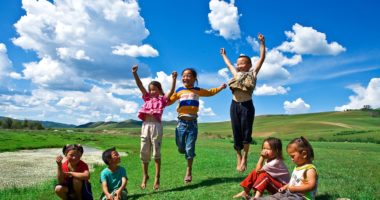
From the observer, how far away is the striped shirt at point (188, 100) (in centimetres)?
958

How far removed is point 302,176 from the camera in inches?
236

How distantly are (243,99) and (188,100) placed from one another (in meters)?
1.47

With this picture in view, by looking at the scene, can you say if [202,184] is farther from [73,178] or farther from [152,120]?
[73,178]

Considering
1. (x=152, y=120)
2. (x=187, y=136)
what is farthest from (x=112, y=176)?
(x=187, y=136)

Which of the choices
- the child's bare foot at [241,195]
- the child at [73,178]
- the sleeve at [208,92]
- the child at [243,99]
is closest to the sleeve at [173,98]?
the sleeve at [208,92]

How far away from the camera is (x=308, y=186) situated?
19.3 feet

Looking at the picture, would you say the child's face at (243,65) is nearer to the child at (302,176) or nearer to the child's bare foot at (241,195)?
the child's bare foot at (241,195)

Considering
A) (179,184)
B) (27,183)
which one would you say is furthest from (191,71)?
(27,183)

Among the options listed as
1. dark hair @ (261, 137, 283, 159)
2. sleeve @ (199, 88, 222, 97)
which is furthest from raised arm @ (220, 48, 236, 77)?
dark hair @ (261, 137, 283, 159)

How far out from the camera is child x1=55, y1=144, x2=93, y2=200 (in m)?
7.46

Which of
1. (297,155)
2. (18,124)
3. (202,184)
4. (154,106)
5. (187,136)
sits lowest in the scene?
(202,184)

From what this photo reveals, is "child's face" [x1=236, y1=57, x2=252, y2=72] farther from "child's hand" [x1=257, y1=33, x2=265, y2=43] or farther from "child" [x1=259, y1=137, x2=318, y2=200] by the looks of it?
"child" [x1=259, y1=137, x2=318, y2=200]

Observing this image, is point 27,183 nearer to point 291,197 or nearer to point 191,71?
point 191,71

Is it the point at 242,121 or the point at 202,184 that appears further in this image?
the point at 242,121
